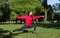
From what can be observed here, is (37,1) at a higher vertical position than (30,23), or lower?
higher

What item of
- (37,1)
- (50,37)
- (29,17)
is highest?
(37,1)

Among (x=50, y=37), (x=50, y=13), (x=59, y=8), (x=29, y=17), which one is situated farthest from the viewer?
(x=59, y=8)

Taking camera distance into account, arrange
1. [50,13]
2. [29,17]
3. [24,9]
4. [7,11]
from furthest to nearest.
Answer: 1. [50,13]
2. [7,11]
3. [24,9]
4. [29,17]

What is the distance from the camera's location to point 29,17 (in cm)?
1370

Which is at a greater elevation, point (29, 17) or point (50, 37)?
point (29, 17)

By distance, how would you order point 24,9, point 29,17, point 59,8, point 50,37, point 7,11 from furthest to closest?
point 59,8 → point 7,11 → point 24,9 → point 29,17 → point 50,37

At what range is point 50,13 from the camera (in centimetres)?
6200

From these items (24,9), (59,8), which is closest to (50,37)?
(24,9)

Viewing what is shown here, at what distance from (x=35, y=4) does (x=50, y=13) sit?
2028cm

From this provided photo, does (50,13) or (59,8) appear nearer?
(50,13)

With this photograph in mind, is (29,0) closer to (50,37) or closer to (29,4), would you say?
(29,4)

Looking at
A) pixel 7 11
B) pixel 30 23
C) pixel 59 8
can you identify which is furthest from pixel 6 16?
pixel 30 23

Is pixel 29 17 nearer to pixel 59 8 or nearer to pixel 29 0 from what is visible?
pixel 29 0

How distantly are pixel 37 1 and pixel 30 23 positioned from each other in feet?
95.9
